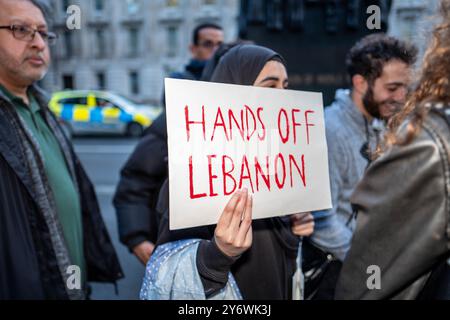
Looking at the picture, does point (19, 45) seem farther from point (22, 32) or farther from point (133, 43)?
point (133, 43)

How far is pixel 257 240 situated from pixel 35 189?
0.88 m

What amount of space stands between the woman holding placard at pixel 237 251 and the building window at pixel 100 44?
2900 centimetres

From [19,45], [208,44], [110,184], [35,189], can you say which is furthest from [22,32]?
[110,184]

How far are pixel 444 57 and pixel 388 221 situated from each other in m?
0.37

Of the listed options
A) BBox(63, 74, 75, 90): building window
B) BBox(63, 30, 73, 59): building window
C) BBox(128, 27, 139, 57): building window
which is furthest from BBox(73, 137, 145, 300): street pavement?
BBox(63, 74, 75, 90): building window

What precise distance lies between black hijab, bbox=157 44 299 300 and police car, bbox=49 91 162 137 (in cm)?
1203

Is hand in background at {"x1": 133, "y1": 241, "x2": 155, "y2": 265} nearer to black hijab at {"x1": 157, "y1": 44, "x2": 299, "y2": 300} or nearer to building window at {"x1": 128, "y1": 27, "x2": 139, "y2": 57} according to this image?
black hijab at {"x1": 157, "y1": 44, "x2": 299, "y2": 300}

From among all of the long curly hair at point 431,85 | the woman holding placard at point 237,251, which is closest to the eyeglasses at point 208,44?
the woman holding placard at point 237,251

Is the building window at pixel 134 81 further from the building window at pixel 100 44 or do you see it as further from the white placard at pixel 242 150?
the white placard at pixel 242 150

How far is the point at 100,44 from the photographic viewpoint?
28.3m

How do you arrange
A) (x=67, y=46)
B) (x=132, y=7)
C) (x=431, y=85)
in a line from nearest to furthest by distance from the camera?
(x=431, y=85)
(x=132, y=7)
(x=67, y=46)

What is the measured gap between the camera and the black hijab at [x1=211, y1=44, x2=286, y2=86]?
147 cm
